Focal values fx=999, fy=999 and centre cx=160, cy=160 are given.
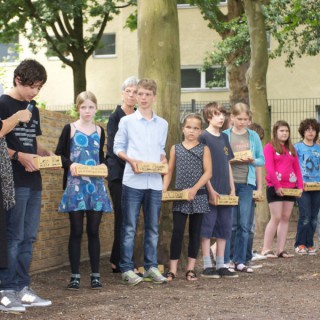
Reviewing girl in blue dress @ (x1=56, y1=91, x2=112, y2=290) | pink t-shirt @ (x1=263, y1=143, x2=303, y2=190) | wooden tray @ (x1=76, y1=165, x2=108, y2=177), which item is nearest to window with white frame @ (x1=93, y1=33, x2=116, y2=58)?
pink t-shirt @ (x1=263, y1=143, x2=303, y2=190)

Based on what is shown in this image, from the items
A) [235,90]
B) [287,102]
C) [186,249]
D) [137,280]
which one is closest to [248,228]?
[186,249]

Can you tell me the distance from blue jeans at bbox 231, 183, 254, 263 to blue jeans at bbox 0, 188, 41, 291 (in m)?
3.61

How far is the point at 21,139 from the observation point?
8047mm

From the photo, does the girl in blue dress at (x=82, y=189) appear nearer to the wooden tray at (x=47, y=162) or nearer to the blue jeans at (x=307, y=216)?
the wooden tray at (x=47, y=162)

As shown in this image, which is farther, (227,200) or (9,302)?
(227,200)

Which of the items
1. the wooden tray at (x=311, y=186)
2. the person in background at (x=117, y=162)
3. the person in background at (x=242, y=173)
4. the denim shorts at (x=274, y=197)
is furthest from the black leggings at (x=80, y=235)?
the wooden tray at (x=311, y=186)

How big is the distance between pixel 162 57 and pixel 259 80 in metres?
7.68

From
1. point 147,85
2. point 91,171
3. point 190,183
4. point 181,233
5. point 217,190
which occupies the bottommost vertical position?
point 181,233

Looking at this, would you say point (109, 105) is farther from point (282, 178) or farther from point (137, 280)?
point (137, 280)

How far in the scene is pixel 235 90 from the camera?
2761 cm

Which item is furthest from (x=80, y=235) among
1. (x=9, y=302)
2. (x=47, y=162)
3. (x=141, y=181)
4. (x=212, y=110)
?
(x=212, y=110)

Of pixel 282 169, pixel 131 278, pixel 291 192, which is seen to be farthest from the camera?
pixel 282 169

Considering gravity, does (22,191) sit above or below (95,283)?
above

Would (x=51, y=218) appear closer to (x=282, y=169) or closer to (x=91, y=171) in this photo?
(x=91, y=171)
